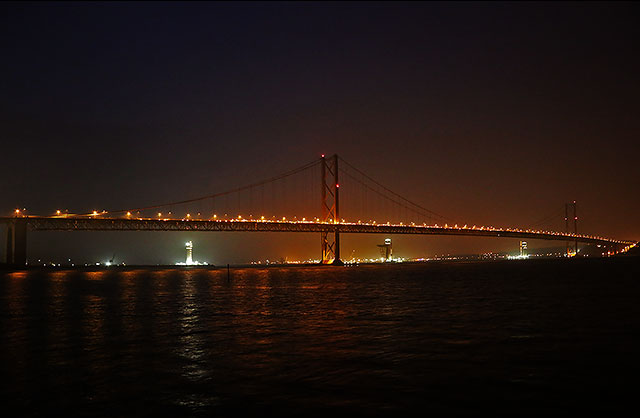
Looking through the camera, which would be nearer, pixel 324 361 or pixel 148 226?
pixel 324 361

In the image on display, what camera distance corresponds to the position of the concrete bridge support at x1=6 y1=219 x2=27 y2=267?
8984 centimetres

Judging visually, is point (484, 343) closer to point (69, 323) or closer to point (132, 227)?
point (69, 323)

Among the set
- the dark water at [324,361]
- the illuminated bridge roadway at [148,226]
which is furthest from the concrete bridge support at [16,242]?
the dark water at [324,361]

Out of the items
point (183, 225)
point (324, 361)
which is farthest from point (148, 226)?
point (324, 361)

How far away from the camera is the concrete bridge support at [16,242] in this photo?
89.8 m

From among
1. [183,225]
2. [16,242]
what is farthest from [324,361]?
[16,242]

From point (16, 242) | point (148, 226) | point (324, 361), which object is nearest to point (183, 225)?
point (148, 226)

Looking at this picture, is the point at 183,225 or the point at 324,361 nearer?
the point at 324,361

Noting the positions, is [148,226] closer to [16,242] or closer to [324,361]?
[16,242]

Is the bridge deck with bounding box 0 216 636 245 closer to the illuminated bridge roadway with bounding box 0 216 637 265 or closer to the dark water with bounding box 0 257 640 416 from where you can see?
the illuminated bridge roadway with bounding box 0 216 637 265

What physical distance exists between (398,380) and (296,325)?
390 inches

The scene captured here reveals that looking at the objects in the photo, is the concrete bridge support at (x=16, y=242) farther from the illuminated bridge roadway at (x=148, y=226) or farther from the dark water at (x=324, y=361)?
the dark water at (x=324, y=361)

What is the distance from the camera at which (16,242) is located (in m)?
91.9

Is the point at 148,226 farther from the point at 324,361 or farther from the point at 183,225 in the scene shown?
the point at 324,361
